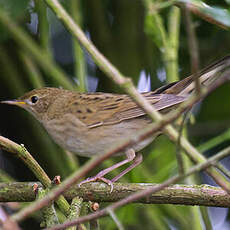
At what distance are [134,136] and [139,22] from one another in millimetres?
3902

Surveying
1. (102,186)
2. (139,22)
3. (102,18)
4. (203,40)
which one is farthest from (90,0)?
(102,186)

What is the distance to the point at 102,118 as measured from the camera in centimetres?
430

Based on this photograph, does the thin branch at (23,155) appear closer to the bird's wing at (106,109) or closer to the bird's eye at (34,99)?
the bird's wing at (106,109)

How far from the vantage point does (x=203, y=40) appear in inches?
222

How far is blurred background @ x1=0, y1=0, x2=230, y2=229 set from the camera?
4738 millimetres

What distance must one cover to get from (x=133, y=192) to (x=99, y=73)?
2.62 meters

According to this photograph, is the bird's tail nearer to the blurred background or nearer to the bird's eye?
the blurred background

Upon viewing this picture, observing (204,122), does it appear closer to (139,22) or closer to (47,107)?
(139,22)

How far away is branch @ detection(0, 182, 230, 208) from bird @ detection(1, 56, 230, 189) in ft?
2.20

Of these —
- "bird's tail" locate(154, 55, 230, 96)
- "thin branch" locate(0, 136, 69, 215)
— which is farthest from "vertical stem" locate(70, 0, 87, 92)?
"thin branch" locate(0, 136, 69, 215)

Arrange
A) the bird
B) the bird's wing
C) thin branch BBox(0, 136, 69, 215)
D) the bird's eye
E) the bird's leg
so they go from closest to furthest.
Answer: thin branch BBox(0, 136, 69, 215)
the bird's leg
the bird
the bird's wing
the bird's eye

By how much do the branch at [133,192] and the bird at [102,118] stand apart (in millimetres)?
669

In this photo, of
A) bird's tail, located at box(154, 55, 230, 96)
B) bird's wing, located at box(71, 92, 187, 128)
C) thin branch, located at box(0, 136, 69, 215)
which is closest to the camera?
thin branch, located at box(0, 136, 69, 215)

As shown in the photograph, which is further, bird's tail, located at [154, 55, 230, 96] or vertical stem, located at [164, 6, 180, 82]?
vertical stem, located at [164, 6, 180, 82]
